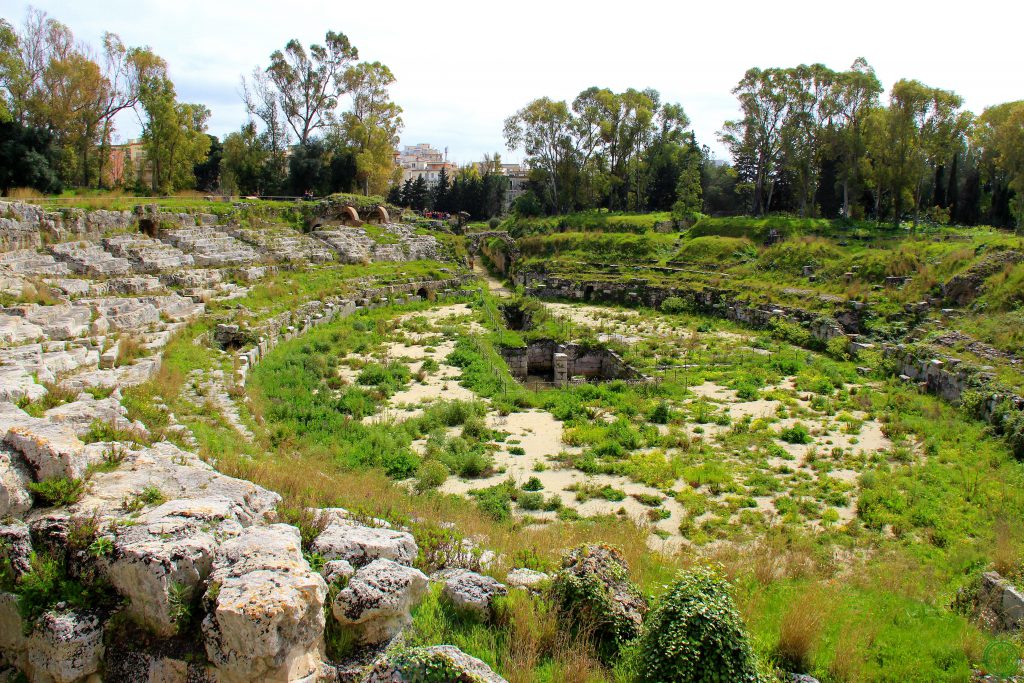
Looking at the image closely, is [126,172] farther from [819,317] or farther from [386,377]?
[819,317]

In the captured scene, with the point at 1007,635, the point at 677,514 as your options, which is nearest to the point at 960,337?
the point at 677,514

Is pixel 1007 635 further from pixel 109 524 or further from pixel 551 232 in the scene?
pixel 551 232

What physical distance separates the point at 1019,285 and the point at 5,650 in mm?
23133

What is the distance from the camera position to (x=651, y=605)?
18.4 feet

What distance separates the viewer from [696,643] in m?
4.47

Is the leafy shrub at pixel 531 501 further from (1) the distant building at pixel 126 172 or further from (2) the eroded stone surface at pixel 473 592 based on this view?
(1) the distant building at pixel 126 172

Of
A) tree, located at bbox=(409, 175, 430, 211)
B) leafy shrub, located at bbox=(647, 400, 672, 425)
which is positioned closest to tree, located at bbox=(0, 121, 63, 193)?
leafy shrub, located at bbox=(647, 400, 672, 425)

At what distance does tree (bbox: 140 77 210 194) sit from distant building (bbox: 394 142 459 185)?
41437mm

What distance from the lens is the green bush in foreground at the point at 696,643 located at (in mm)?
4445

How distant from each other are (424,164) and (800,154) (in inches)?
3162

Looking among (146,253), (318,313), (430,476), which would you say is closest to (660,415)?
(430,476)

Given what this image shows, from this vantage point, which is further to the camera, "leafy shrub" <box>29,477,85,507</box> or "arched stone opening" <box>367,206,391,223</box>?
"arched stone opening" <box>367,206,391,223</box>

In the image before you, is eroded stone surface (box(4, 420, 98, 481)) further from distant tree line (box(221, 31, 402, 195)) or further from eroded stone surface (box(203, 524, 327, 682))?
distant tree line (box(221, 31, 402, 195))

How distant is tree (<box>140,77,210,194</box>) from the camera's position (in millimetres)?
30000
